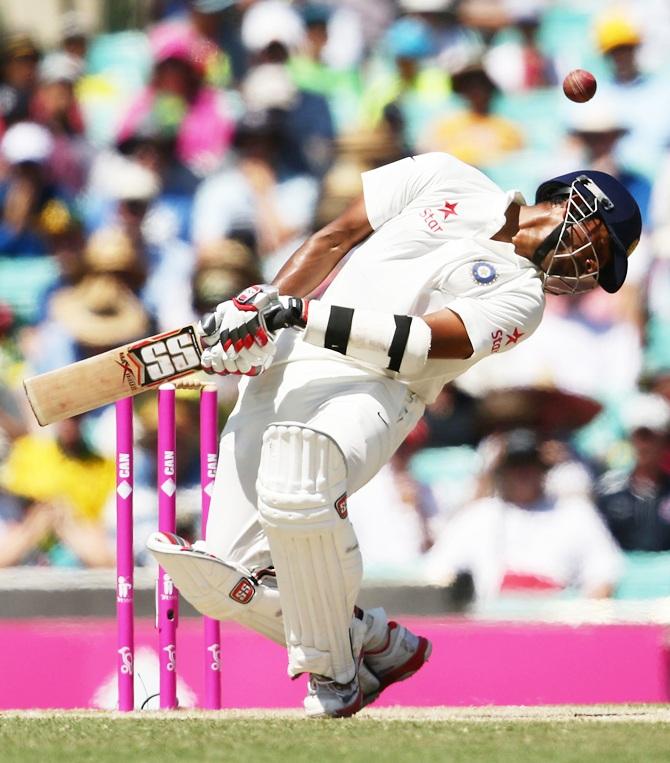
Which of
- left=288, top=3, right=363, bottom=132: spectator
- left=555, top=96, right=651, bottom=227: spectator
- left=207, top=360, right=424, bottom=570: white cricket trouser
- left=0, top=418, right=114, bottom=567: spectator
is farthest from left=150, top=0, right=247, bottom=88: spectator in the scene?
left=207, top=360, right=424, bottom=570: white cricket trouser

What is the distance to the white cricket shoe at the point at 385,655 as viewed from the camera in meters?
3.78

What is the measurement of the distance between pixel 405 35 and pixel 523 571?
2.47m

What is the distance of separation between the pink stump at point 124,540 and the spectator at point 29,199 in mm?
2869

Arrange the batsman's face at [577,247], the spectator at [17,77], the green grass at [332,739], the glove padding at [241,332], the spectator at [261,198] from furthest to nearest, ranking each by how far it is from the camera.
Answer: the spectator at [17,77]
the spectator at [261,198]
the batsman's face at [577,247]
the glove padding at [241,332]
the green grass at [332,739]

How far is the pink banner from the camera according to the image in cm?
464

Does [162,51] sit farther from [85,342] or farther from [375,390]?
[375,390]

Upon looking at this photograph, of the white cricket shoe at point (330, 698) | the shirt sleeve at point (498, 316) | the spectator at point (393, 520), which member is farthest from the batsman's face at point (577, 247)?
the spectator at point (393, 520)

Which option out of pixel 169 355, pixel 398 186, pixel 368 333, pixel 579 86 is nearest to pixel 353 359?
pixel 368 333

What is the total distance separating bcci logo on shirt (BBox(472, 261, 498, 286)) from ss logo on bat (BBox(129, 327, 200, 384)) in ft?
2.31

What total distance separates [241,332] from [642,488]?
274 centimetres

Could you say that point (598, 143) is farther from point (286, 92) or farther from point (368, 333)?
point (368, 333)

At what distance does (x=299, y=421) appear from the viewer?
3652 millimetres

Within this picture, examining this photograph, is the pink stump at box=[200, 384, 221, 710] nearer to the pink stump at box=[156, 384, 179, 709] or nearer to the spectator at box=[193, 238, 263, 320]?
the pink stump at box=[156, 384, 179, 709]

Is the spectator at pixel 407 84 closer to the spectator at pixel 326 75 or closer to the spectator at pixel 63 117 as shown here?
the spectator at pixel 326 75
